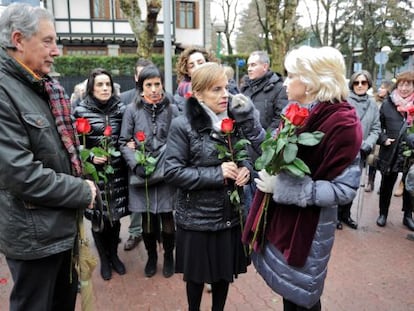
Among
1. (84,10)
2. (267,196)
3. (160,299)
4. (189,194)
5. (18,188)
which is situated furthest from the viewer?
(84,10)

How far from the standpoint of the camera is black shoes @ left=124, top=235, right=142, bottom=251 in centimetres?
459

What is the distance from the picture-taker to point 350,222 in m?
5.30

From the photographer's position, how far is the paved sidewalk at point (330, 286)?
135 inches

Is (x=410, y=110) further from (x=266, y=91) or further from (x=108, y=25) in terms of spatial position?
(x=108, y=25)

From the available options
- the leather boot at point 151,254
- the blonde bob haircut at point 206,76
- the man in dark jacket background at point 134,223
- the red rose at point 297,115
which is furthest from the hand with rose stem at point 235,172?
the man in dark jacket background at point 134,223

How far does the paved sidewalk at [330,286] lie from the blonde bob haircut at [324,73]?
2.04 meters

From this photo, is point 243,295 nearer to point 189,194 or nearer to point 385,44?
point 189,194

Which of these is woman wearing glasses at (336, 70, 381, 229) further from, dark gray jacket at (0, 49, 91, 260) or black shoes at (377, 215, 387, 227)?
dark gray jacket at (0, 49, 91, 260)

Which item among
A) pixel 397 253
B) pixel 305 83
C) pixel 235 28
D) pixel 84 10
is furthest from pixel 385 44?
pixel 305 83

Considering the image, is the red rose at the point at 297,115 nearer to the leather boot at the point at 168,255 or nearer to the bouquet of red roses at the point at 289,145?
the bouquet of red roses at the point at 289,145

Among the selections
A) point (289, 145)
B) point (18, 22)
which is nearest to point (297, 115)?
point (289, 145)

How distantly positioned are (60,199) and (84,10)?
2657 centimetres

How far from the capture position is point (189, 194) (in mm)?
2695

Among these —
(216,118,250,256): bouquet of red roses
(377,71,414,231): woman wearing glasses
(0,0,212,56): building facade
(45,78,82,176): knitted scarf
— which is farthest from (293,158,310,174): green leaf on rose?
(0,0,212,56): building facade
